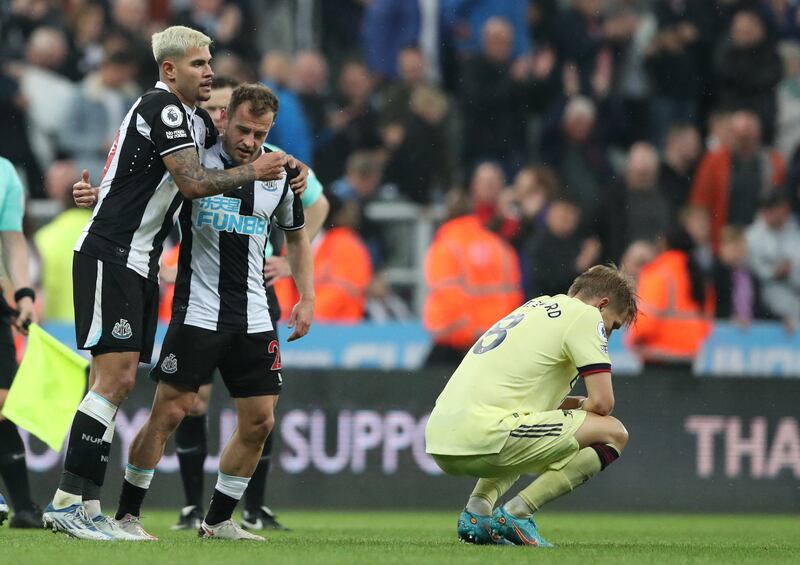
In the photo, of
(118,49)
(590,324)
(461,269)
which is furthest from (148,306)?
(118,49)

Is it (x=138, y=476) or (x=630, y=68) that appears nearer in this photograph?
(x=138, y=476)

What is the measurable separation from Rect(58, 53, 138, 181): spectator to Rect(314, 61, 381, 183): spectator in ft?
6.34

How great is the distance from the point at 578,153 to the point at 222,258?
8.55 m

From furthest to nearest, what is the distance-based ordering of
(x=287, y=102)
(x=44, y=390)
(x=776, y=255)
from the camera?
(x=776, y=255) → (x=287, y=102) → (x=44, y=390)

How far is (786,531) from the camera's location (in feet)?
31.4

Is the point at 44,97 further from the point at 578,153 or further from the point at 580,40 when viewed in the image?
the point at 580,40

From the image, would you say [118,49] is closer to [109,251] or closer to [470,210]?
[470,210]

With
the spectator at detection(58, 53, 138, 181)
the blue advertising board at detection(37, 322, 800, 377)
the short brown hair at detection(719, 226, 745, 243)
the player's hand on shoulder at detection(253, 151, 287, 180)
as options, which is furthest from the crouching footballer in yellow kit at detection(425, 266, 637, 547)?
the spectator at detection(58, 53, 138, 181)

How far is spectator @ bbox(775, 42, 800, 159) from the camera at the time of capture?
16016mm

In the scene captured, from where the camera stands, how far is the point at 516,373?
280 inches

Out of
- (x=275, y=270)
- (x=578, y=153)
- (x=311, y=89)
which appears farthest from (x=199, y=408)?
(x=578, y=153)

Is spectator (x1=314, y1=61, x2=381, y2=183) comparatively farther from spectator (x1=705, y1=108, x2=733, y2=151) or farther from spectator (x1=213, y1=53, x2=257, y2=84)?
spectator (x1=705, y1=108, x2=733, y2=151)

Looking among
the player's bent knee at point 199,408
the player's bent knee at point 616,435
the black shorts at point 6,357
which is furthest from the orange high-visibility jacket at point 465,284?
Result: the player's bent knee at point 616,435

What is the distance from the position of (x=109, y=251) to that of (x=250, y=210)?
2.39ft
